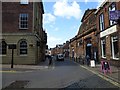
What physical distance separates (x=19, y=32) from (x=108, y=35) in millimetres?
11641

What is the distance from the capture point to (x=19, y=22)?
1262 inches

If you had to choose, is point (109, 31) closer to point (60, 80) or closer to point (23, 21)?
point (23, 21)

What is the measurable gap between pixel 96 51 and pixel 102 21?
228 inches

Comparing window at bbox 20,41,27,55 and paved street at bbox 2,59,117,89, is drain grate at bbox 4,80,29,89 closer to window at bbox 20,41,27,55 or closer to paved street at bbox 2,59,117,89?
paved street at bbox 2,59,117,89

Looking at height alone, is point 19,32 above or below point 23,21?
below

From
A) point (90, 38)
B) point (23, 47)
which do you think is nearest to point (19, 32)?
point (23, 47)

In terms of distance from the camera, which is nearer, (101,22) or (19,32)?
(19,32)

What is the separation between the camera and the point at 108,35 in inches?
1126

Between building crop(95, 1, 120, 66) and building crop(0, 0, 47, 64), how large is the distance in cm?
915

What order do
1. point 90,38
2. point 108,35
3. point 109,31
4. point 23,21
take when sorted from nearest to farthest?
point 109,31 → point 108,35 → point 23,21 → point 90,38

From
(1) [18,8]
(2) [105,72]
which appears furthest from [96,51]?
(2) [105,72]

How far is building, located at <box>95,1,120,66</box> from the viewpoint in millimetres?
25625

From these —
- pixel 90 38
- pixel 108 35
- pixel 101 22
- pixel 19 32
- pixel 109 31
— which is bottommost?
pixel 108 35

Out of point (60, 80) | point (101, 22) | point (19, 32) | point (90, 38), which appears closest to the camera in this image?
point (60, 80)
